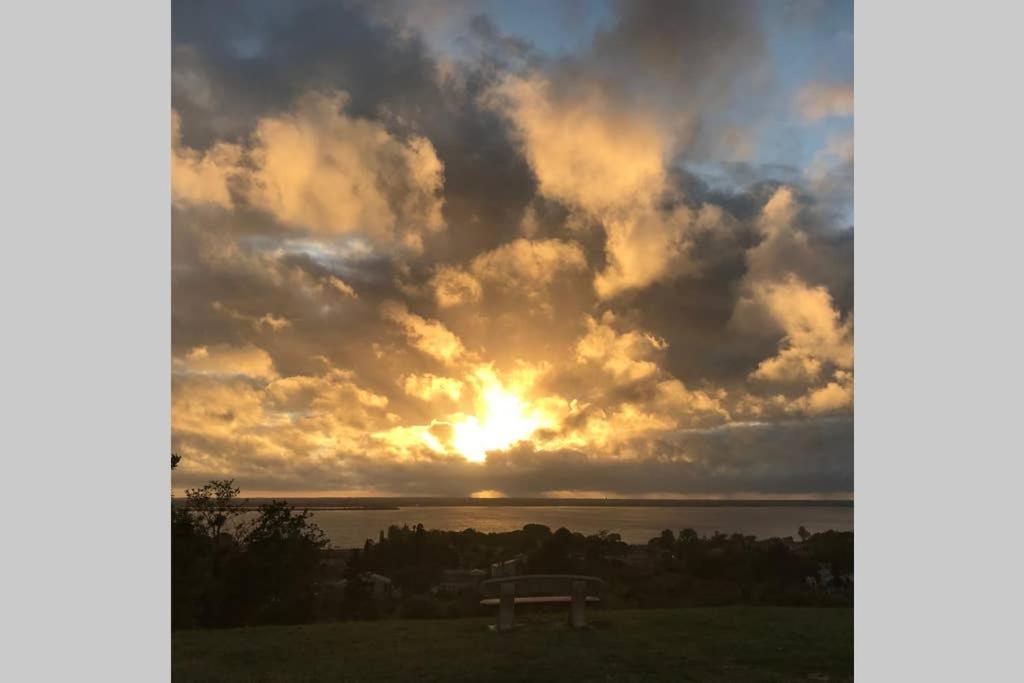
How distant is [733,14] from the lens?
8.70m

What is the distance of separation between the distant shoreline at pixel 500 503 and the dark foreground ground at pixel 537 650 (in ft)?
3.22

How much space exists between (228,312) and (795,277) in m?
5.18

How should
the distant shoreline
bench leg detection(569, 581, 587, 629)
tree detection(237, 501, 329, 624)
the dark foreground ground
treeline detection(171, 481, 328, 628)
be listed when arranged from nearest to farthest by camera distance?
the dark foreground ground < bench leg detection(569, 581, 587, 629) < treeline detection(171, 481, 328, 628) < tree detection(237, 501, 329, 624) < the distant shoreline

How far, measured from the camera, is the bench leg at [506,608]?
775 cm

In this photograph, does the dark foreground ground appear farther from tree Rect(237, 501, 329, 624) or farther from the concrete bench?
tree Rect(237, 501, 329, 624)

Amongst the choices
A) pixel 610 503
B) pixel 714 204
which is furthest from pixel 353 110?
pixel 610 503

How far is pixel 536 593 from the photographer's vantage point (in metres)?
8.07

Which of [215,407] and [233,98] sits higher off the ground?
Result: [233,98]

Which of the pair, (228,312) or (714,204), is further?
(714,204)

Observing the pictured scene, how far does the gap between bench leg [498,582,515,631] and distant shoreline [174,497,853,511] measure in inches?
34.9

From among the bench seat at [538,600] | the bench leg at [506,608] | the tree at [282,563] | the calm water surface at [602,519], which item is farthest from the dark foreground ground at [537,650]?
the calm water surface at [602,519]

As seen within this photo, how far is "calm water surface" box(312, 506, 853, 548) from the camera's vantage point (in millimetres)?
8320

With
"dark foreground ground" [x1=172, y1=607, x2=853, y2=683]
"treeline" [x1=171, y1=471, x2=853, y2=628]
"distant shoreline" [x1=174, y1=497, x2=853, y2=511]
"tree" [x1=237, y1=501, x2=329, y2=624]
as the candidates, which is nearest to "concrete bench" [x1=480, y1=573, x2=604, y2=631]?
"dark foreground ground" [x1=172, y1=607, x2=853, y2=683]
